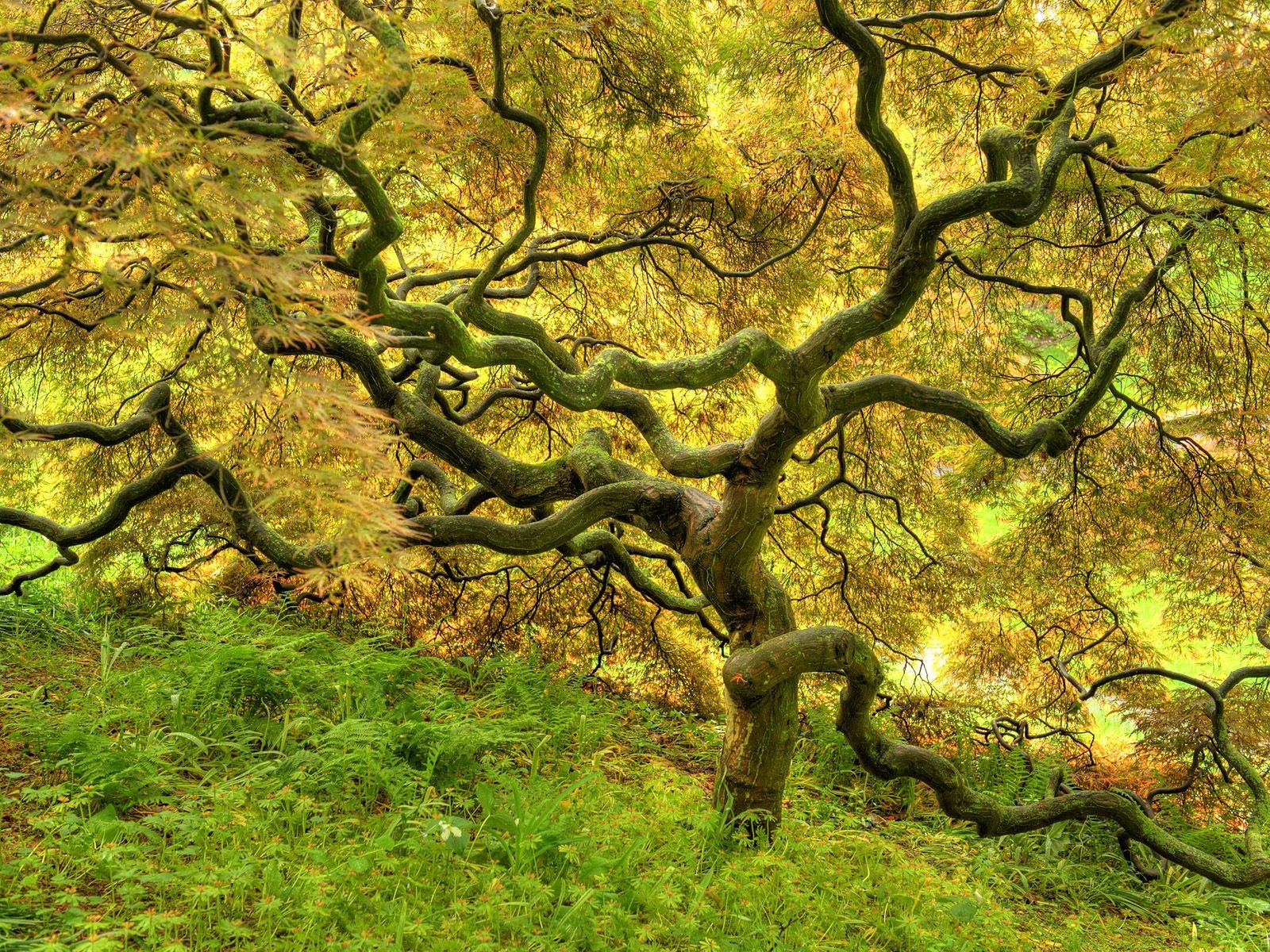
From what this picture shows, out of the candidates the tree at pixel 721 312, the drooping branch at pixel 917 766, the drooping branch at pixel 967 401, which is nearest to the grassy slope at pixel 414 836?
the drooping branch at pixel 917 766

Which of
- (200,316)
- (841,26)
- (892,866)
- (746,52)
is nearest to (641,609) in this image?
(892,866)

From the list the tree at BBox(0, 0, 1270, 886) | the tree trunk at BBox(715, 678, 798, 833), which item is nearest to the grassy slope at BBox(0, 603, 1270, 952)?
the tree trunk at BBox(715, 678, 798, 833)

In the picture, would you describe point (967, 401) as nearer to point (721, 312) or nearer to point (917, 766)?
point (917, 766)

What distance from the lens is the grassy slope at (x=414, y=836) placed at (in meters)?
2.28

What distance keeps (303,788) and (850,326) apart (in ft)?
8.12

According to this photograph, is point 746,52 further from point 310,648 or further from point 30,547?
point 30,547

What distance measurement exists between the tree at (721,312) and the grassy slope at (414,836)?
0.39m

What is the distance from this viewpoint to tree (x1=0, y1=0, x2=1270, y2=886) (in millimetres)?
2346

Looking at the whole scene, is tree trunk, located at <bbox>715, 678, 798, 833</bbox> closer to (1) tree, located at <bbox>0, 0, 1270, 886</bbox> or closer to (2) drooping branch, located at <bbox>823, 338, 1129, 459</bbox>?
(1) tree, located at <bbox>0, 0, 1270, 886</bbox>

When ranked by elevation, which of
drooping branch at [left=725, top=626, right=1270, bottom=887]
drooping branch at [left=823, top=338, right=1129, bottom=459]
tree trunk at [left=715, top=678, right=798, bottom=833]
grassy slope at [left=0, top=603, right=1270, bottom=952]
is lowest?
A: grassy slope at [left=0, top=603, right=1270, bottom=952]

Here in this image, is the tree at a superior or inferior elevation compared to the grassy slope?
superior

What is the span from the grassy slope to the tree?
0.39 metres

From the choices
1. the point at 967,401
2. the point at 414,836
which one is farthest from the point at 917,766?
the point at 414,836

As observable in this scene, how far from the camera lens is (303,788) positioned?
286cm
